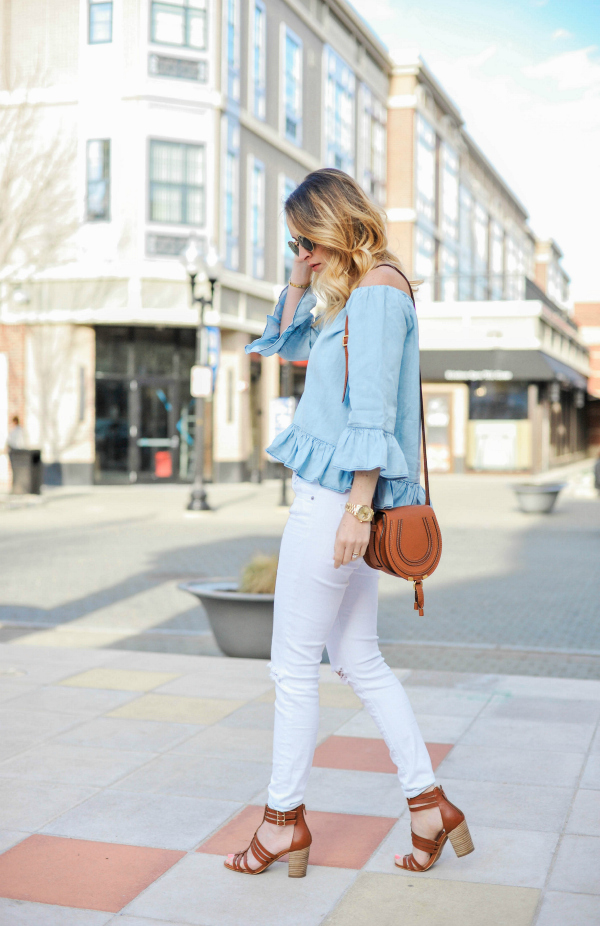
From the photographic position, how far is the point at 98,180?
24.4m

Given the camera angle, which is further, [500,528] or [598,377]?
[598,377]

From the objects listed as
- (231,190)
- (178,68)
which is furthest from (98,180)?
(231,190)

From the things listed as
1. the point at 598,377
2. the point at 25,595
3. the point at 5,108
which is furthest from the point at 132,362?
the point at 598,377

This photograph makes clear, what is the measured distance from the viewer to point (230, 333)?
2689cm

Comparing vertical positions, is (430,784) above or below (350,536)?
below

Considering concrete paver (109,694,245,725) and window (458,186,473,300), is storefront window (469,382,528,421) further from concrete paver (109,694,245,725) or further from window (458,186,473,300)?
concrete paver (109,694,245,725)

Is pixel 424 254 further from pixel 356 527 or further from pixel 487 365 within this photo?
pixel 356 527

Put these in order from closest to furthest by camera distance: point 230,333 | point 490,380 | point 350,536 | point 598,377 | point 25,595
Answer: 1. point 350,536
2. point 25,595
3. point 230,333
4. point 490,380
5. point 598,377

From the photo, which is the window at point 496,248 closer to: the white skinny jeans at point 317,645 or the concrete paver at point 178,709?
the concrete paver at point 178,709

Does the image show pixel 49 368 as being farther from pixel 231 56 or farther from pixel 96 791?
pixel 96 791

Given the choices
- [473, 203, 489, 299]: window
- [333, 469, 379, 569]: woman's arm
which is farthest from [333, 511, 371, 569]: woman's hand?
[473, 203, 489, 299]: window

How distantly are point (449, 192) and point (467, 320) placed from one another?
1406cm

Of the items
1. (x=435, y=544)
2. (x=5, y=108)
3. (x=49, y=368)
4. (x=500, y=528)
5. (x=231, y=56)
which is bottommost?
(x=500, y=528)

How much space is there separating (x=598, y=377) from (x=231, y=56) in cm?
4126
